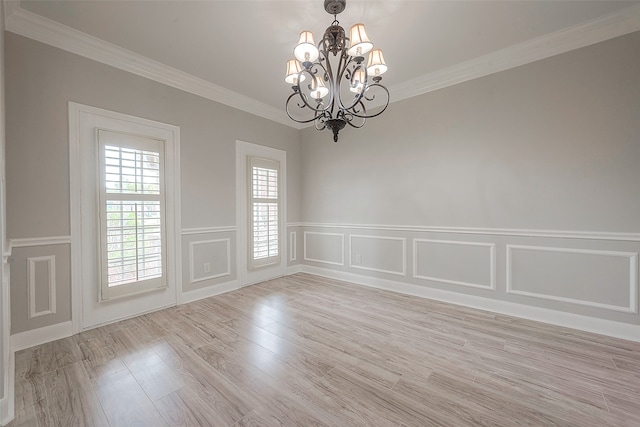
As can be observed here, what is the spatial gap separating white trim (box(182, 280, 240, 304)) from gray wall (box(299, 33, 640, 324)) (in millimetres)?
1893

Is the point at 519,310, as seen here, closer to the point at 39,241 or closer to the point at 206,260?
the point at 206,260

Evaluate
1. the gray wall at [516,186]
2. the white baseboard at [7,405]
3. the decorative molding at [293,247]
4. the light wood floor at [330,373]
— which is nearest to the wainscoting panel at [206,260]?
the light wood floor at [330,373]

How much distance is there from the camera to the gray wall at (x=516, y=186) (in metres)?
2.46

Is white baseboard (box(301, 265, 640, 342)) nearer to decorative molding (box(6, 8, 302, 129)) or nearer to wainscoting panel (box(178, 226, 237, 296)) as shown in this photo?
wainscoting panel (box(178, 226, 237, 296))

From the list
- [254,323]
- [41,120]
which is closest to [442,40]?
[254,323]

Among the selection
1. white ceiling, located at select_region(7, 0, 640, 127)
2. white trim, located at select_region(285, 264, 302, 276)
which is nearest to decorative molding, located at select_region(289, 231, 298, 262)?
white trim, located at select_region(285, 264, 302, 276)

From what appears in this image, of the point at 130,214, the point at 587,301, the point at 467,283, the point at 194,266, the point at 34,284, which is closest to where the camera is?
the point at 34,284

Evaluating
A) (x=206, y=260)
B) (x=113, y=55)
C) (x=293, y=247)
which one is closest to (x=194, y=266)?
(x=206, y=260)

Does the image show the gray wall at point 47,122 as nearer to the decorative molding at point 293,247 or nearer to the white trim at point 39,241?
the white trim at point 39,241

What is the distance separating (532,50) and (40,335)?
18.0 feet

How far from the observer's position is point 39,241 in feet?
7.91

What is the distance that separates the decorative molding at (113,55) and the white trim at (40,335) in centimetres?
261

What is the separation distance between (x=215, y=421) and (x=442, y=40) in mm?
3668

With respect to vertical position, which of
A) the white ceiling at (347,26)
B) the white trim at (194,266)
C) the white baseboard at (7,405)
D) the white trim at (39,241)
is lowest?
the white baseboard at (7,405)
